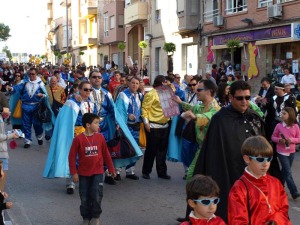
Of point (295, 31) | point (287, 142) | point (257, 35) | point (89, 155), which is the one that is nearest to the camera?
point (89, 155)

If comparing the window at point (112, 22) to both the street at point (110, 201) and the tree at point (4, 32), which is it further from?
the tree at point (4, 32)

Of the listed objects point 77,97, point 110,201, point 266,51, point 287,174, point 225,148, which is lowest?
point 110,201

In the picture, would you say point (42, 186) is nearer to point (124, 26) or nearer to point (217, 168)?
point (217, 168)

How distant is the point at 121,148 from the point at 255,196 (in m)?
5.25

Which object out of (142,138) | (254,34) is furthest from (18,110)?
(254,34)

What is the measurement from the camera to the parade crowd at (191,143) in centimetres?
402

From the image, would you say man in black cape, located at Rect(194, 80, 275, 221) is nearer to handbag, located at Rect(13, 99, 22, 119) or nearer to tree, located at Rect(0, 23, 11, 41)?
handbag, located at Rect(13, 99, 22, 119)

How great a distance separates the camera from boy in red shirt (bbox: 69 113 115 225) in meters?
6.68

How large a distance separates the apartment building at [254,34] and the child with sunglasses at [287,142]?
13.4 metres

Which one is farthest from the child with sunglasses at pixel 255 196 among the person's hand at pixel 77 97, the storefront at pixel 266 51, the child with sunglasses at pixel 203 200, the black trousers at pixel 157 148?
the storefront at pixel 266 51

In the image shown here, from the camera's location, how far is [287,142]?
8125 mm

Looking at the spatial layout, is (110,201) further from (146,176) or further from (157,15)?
(157,15)

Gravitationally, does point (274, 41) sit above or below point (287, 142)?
above

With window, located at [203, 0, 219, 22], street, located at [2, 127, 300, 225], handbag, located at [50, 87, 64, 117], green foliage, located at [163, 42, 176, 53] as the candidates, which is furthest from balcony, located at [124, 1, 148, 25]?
street, located at [2, 127, 300, 225]
